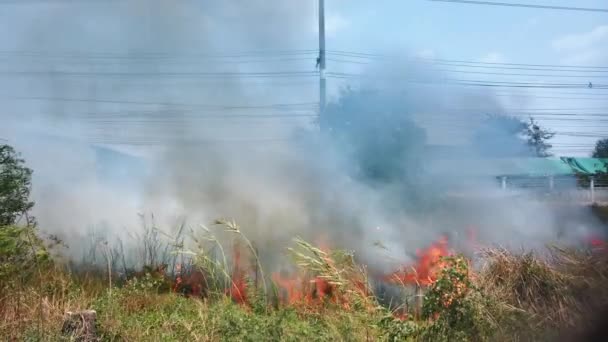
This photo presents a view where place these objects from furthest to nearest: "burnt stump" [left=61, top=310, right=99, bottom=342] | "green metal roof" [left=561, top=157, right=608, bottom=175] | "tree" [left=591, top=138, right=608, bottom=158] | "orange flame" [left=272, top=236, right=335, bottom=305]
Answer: "tree" [left=591, top=138, right=608, bottom=158]
"green metal roof" [left=561, top=157, right=608, bottom=175]
"orange flame" [left=272, top=236, right=335, bottom=305]
"burnt stump" [left=61, top=310, right=99, bottom=342]

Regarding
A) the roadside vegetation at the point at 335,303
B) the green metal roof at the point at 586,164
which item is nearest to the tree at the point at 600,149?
the green metal roof at the point at 586,164

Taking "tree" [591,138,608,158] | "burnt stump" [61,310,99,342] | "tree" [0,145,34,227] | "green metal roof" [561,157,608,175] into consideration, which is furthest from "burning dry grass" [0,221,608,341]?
"tree" [591,138,608,158]

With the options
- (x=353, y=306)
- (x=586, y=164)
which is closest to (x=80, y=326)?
(x=353, y=306)

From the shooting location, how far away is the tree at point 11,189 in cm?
731

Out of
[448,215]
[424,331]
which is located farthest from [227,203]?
[424,331]

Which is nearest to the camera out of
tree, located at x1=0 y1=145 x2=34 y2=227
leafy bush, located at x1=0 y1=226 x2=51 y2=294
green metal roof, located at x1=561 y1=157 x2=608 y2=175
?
leafy bush, located at x1=0 y1=226 x2=51 y2=294

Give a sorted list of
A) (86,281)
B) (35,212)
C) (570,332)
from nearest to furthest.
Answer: (570,332) < (86,281) < (35,212)

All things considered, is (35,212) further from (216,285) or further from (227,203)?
(216,285)

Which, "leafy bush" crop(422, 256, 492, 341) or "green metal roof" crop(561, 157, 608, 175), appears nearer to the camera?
"leafy bush" crop(422, 256, 492, 341)

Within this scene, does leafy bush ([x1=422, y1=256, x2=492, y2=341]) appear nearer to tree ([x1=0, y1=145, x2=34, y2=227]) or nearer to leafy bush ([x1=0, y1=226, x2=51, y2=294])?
leafy bush ([x1=0, y1=226, x2=51, y2=294])

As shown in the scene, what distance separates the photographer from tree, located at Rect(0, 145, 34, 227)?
731 cm

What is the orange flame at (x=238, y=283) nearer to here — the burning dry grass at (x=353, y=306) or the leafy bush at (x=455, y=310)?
the burning dry grass at (x=353, y=306)

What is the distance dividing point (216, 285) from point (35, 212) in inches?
218

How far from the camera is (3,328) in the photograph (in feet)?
14.3
